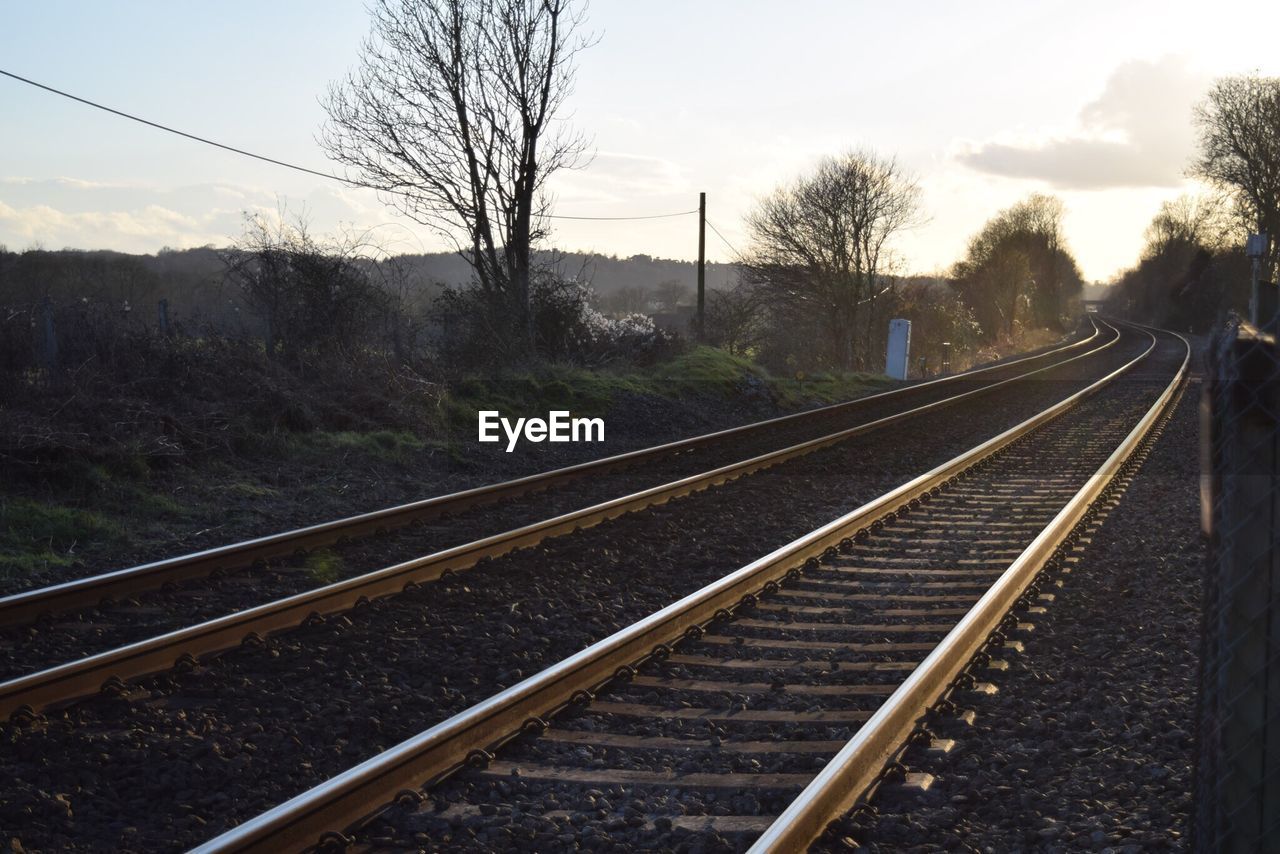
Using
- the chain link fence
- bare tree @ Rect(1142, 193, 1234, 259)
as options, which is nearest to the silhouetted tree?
bare tree @ Rect(1142, 193, 1234, 259)

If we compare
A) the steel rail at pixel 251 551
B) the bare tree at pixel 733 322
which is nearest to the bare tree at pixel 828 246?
the bare tree at pixel 733 322

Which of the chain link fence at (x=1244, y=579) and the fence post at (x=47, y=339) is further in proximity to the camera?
the fence post at (x=47, y=339)

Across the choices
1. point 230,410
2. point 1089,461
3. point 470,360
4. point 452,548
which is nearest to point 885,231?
point 470,360

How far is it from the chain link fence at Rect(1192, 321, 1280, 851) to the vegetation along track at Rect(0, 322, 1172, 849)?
331 centimetres

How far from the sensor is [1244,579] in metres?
2.51

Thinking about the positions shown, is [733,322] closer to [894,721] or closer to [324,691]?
[324,691]

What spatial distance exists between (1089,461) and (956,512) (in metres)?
3.97

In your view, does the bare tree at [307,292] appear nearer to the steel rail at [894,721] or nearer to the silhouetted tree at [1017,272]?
the steel rail at [894,721]

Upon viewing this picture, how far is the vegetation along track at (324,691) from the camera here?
418cm

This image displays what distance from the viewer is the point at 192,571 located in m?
7.39

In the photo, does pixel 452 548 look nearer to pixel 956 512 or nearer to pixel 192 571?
pixel 192 571

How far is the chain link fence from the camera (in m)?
2.46

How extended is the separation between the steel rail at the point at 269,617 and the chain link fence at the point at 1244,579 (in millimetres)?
4729

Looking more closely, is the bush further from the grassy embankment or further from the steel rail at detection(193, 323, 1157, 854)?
the steel rail at detection(193, 323, 1157, 854)
